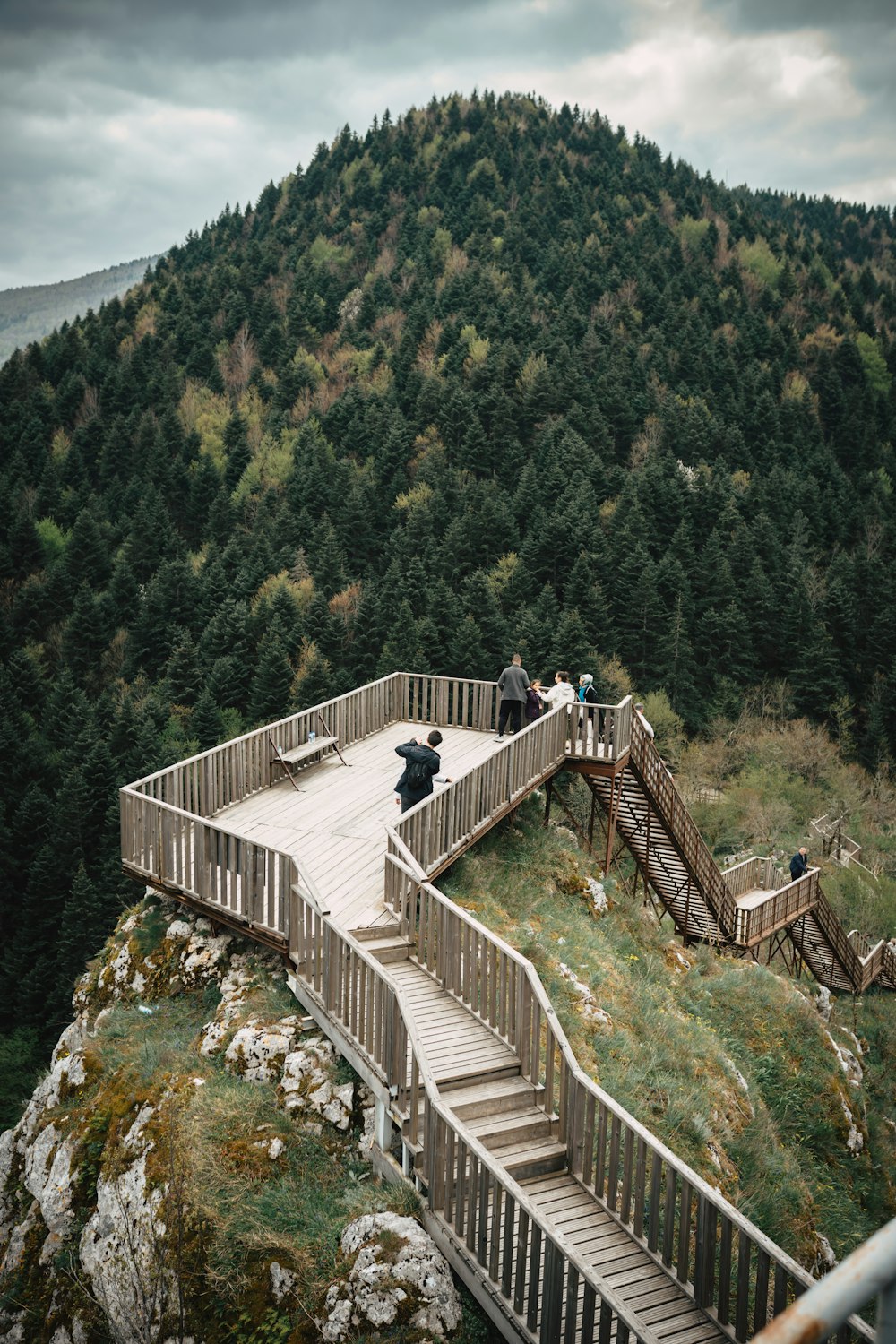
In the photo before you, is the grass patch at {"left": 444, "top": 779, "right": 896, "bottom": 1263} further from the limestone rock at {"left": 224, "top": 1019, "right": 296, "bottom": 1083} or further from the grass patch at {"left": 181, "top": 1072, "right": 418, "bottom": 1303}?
the limestone rock at {"left": 224, "top": 1019, "right": 296, "bottom": 1083}

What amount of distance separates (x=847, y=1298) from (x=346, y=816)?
13.4m

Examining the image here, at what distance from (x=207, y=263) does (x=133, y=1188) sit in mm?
139575

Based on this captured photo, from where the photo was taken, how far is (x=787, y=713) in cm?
6000

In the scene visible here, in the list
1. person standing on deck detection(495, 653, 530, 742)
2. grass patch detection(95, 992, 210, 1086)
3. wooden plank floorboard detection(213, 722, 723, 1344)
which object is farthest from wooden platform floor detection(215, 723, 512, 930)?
grass patch detection(95, 992, 210, 1086)

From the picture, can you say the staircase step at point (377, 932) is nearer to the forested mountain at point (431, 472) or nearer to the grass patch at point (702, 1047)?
the grass patch at point (702, 1047)

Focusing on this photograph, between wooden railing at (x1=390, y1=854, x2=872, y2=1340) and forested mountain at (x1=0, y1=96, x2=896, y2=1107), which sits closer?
wooden railing at (x1=390, y1=854, x2=872, y2=1340)

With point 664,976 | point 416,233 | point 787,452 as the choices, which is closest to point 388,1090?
point 664,976

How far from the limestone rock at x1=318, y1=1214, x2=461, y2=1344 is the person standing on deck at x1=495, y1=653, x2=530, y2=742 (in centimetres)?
1041

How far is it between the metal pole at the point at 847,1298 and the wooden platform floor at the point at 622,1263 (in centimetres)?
569

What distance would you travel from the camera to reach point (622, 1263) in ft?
22.6

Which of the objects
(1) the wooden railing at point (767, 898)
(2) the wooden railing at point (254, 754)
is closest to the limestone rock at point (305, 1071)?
(2) the wooden railing at point (254, 754)

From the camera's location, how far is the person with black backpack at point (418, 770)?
12453mm

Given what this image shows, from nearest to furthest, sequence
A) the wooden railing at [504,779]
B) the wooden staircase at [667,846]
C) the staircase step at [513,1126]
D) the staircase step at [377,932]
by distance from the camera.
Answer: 1. the staircase step at [513,1126]
2. the staircase step at [377,932]
3. the wooden railing at [504,779]
4. the wooden staircase at [667,846]

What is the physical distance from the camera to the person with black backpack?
40.9 ft
